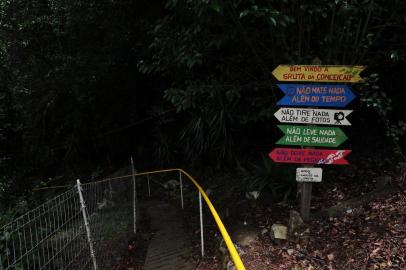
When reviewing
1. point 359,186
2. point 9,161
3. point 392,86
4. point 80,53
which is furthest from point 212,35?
point 9,161

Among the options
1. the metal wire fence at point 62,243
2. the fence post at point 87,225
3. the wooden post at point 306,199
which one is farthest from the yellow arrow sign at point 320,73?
the metal wire fence at point 62,243

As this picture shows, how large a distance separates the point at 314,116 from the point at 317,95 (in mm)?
237

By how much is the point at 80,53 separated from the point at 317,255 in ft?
21.6

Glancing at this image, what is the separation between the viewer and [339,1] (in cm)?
351

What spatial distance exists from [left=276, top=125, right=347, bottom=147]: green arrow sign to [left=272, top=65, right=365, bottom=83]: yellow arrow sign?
1.81 ft

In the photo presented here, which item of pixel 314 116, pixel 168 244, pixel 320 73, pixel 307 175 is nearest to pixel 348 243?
pixel 307 175

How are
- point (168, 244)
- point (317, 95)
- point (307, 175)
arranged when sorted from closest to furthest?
1. point (317, 95)
2. point (307, 175)
3. point (168, 244)

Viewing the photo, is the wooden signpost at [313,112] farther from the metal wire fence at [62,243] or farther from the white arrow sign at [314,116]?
the metal wire fence at [62,243]

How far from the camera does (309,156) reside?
414cm

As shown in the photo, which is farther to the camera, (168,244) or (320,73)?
(168,244)

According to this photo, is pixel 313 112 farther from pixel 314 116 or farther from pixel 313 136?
pixel 313 136

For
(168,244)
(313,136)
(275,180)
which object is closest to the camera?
(313,136)

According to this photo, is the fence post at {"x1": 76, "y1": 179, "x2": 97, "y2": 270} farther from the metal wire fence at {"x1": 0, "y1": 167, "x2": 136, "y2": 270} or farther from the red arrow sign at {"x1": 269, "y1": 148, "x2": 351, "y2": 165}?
the red arrow sign at {"x1": 269, "y1": 148, "x2": 351, "y2": 165}

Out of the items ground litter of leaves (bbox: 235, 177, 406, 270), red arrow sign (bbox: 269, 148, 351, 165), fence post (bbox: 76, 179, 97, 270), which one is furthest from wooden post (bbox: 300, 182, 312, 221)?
fence post (bbox: 76, 179, 97, 270)
